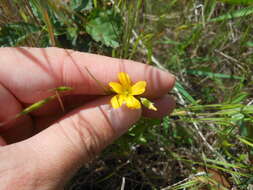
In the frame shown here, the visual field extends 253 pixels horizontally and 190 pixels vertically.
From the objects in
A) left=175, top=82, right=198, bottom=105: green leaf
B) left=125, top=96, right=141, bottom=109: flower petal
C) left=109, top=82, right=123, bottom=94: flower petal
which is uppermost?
left=109, top=82, right=123, bottom=94: flower petal

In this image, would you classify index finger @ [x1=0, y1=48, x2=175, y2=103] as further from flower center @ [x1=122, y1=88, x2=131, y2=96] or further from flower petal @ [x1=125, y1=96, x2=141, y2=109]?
flower petal @ [x1=125, y1=96, x2=141, y2=109]

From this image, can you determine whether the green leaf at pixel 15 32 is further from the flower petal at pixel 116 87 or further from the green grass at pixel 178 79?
the flower petal at pixel 116 87

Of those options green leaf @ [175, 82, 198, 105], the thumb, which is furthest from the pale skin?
green leaf @ [175, 82, 198, 105]

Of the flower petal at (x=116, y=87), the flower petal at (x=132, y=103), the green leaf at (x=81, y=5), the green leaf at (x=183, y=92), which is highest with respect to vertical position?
the green leaf at (x=81, y=5)

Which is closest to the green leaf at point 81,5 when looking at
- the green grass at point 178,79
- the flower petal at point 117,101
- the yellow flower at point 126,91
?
the green grass at point 178,79

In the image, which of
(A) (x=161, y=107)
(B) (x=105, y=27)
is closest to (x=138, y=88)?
(A) (x=161, y=107)

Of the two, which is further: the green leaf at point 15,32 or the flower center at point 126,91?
the green leaf at point 15,32
